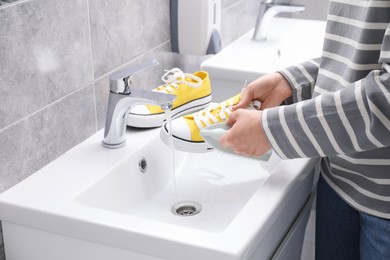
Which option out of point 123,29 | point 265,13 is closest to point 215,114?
point 123,29

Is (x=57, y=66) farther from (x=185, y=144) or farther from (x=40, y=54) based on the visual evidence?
(x=185, y=144)

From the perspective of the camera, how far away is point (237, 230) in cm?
95

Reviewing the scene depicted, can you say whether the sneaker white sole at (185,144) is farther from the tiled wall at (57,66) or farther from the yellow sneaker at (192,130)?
the tiled wall at (57,66)

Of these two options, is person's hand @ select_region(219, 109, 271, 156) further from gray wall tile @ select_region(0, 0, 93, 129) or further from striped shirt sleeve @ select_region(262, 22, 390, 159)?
gray wall tile @ select_region(0, 0, 93, 129)

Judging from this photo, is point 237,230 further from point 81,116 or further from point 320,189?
point 81,116

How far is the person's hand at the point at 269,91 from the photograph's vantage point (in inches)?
48.0

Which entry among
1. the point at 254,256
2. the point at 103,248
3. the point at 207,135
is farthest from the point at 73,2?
the point at 254,256

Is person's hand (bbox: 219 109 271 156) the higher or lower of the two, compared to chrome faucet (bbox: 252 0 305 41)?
higher

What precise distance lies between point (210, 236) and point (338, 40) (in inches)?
16.5

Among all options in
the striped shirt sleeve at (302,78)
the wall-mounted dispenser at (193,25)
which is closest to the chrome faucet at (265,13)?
the wall-mounted dispenser at (193,25)

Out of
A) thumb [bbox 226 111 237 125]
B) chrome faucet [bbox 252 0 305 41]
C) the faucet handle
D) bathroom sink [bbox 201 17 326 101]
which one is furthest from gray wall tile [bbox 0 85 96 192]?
chrome faucet [bbox 252 0 305 41]

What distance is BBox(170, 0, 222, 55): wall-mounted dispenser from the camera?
155 centimetres

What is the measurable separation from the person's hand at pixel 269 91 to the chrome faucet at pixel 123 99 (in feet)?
0.54

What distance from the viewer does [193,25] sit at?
1574mm
